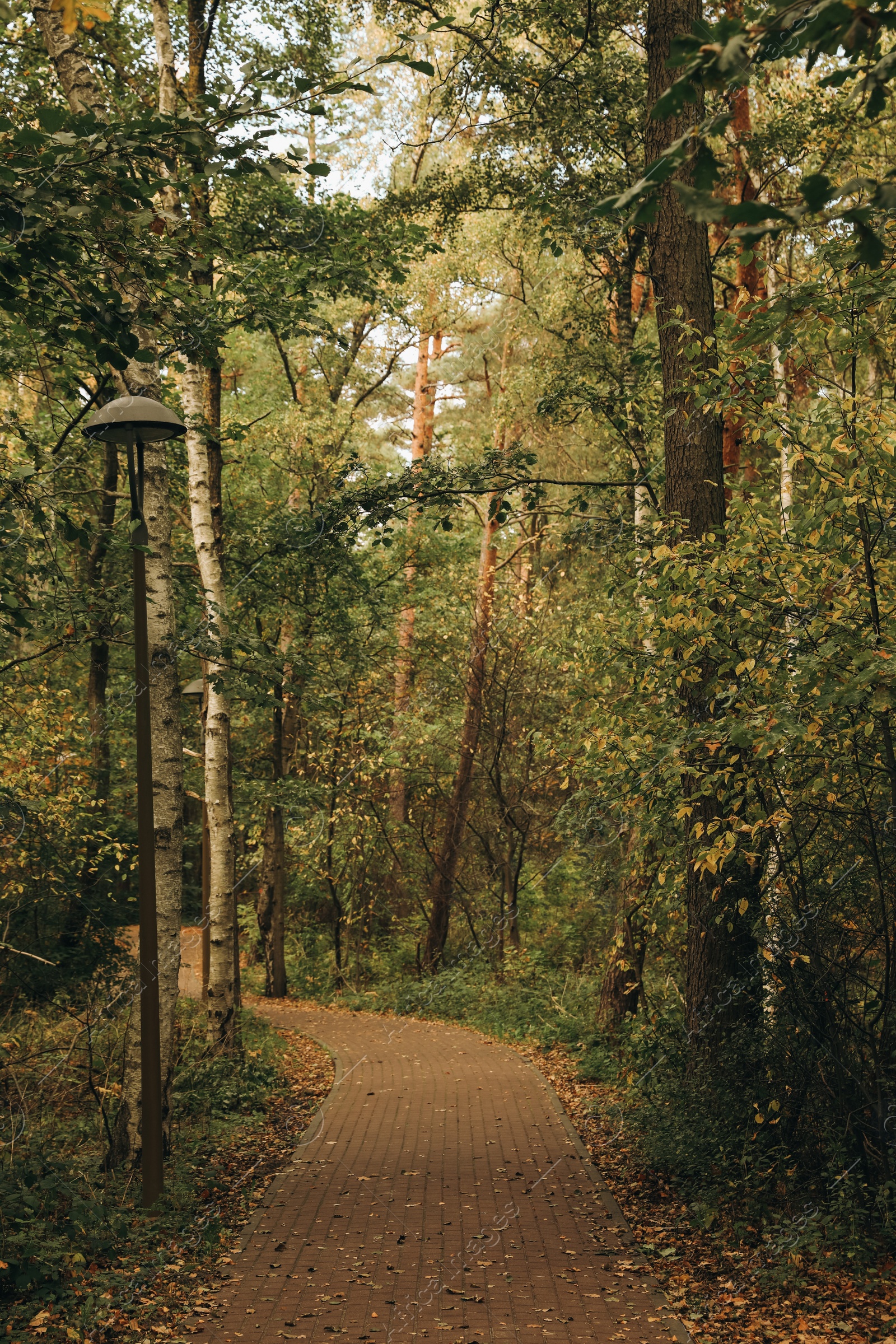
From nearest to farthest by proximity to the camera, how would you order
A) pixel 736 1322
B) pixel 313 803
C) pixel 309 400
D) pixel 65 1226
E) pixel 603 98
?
pixel 736 1322 < pixel 65 1226 < pixel 603 98 < pixel 313 803 < pixel 309 400

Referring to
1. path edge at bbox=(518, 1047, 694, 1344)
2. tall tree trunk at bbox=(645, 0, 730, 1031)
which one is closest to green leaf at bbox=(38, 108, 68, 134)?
tall tree trunk at bbox=(645, 0, 730, 1031)

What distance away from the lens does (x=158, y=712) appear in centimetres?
804

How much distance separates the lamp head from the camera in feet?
22.3

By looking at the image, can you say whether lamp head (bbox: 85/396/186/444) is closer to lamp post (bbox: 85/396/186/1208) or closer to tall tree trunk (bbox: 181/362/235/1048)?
lamp post (bbox: 85/396/186/1208)

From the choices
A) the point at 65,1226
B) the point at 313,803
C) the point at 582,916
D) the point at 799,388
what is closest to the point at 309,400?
the point at 313,803

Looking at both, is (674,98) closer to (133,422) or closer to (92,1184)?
(133,422)

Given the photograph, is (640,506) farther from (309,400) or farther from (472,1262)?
(309,400)

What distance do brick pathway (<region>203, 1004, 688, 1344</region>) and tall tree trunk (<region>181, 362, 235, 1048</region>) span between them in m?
1.71

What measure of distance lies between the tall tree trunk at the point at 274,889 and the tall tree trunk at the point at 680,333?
10.6 metres

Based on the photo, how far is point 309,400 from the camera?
20.8 meters

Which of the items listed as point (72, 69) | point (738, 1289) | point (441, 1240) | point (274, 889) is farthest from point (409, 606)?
point (738, 1289)

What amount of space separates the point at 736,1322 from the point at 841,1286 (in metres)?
0.58

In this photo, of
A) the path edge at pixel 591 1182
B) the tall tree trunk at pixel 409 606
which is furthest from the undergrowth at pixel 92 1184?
the tall tree trunk at pixel 409 606

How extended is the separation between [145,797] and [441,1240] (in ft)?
11.5
